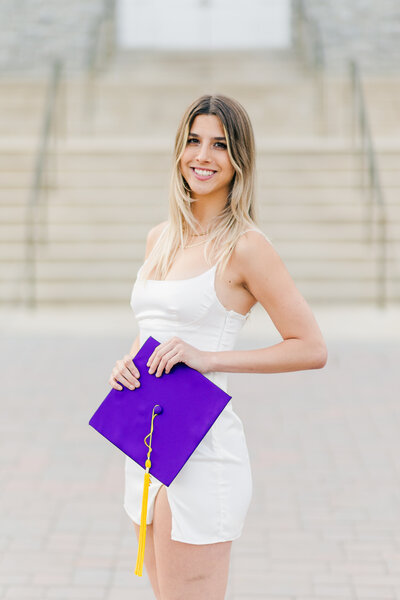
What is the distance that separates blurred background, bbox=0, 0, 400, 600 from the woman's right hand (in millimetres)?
1444

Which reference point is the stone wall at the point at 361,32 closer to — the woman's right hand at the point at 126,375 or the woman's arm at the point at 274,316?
the woman's arm at the point at 274,316

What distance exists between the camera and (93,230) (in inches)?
383

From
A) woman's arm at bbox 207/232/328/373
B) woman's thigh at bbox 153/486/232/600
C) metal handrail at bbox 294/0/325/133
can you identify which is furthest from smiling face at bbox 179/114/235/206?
metal handrail at bbox 294/0/325/133

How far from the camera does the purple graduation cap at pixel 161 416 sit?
6.30 feet

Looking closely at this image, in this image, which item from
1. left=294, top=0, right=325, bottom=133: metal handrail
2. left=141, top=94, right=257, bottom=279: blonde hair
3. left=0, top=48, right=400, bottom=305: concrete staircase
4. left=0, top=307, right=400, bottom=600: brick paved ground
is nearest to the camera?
left=141, top=94, right=257, bottom=279: blonde hair

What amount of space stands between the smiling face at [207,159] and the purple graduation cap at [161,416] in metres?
0.41

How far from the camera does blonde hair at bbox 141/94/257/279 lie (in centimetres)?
201

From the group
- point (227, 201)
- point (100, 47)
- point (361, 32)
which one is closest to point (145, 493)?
point (227, 201)

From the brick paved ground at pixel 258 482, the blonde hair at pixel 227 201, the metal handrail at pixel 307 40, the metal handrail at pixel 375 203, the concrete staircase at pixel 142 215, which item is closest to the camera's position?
the blonde hair at pixel 227 201

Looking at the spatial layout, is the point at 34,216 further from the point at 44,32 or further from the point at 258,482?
the point at 44,32

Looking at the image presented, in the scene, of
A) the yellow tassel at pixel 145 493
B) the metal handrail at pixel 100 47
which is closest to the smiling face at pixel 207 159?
the yellow tassel at pixel 145 493

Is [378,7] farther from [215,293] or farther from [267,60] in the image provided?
[215,293]

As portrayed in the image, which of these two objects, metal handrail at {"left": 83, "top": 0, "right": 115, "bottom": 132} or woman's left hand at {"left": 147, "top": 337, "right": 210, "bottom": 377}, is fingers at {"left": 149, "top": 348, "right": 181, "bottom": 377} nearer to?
woman's left hand at {"left": 147, "top": 337, "right": 210, "bottom": 377}

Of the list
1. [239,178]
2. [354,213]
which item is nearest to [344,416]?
[239,178]
